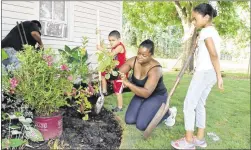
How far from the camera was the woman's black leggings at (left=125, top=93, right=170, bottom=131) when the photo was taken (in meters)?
2.93

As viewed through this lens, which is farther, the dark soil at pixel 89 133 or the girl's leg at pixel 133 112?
the girl's leg at pixel 133 112

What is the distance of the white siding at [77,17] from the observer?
4.34 metres

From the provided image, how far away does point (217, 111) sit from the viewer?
3.99 meters

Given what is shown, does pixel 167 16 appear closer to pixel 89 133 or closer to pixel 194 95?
pixel 89 133

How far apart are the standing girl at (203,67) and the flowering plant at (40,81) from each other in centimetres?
117

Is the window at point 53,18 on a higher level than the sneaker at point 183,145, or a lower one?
higher

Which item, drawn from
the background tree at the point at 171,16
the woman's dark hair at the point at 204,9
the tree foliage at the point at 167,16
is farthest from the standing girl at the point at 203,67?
the tree foliage at the point at 167,16

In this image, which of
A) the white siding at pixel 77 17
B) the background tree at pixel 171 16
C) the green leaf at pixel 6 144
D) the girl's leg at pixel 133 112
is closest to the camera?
the green leaf at pixel 6 144

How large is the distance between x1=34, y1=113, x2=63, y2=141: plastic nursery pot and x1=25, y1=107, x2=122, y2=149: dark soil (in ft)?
0.24

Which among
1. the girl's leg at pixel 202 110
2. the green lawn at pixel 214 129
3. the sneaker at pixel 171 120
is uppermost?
the girl's leg at pixel 202 110

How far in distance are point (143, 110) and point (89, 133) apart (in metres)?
0.65

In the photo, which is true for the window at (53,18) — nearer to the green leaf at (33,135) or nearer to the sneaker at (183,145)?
the green leaf at (33,135)

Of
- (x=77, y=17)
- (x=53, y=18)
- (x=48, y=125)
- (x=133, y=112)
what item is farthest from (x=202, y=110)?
(x=77, y=17)

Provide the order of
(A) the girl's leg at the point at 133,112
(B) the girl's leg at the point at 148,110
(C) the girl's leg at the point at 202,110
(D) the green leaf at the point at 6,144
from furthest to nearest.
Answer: (A) the girl's leg at the point at 133,112, (B) the girl's leg at the point at 148,110, (C) the girl's leg at the point at 202,110, (D) the green leaf at the point at 6,144
